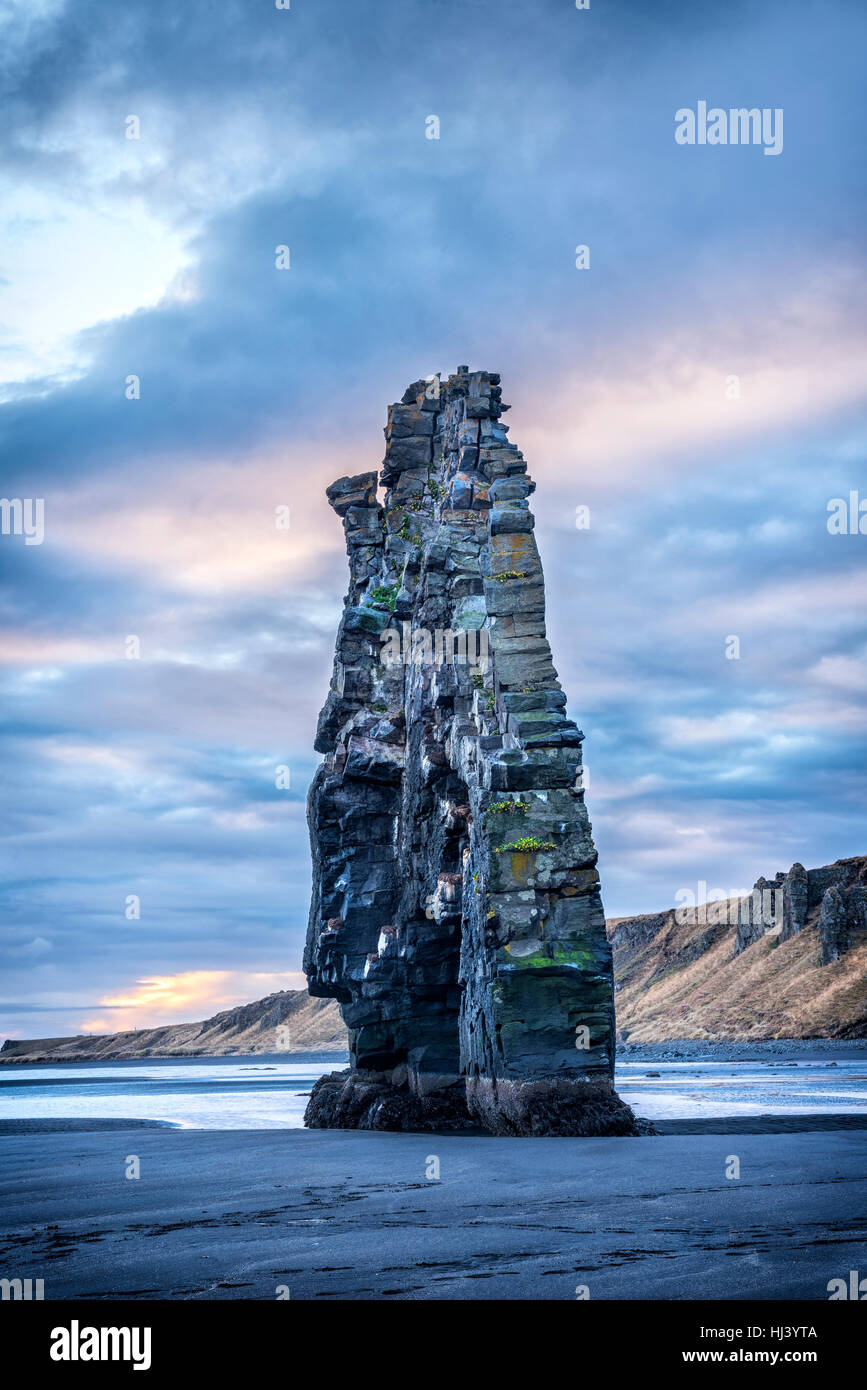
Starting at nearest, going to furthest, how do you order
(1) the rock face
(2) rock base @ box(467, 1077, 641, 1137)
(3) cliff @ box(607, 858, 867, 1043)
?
(2) rock base @ box(467, 1077, 641, 1137), (1) the rock face, (3) cliff @ box(607, 858, 867, 1043)

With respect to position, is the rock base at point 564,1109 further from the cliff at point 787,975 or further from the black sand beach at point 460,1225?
the cliff at point 787,975

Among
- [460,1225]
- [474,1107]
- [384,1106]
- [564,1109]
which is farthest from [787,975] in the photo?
[460,1225]

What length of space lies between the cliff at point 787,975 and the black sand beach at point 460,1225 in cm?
11753

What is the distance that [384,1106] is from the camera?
124 ft

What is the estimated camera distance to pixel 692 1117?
32562 millimetres

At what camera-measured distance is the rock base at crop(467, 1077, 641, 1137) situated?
24953mm

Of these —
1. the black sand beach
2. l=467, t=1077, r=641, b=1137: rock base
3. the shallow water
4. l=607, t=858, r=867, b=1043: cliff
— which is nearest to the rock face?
l=467, t=1077, r=641, b=1137: rock base

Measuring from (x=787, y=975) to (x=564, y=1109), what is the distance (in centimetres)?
14097

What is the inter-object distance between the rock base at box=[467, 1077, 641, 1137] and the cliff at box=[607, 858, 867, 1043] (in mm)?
107631

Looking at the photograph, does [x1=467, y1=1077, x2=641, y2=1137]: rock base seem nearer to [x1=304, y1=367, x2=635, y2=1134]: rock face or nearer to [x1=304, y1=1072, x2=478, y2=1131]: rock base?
[x1=304, y1=367, x2=635, y2=1134]: rock face
